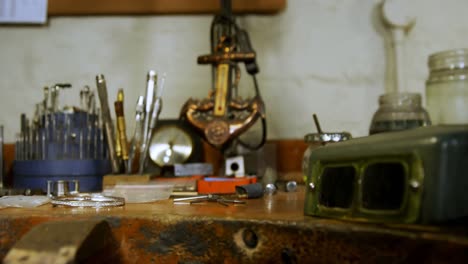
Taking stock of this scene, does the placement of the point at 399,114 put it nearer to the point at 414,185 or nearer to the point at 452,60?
the point at 452,60

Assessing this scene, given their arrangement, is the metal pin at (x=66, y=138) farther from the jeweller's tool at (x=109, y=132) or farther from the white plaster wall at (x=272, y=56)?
the white plaster wall at (x=272, y=56)

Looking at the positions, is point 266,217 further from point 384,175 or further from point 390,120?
point 390,120

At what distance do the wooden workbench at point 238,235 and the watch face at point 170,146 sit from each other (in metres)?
0.37

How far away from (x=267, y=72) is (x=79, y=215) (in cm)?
70

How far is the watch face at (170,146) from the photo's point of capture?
0.95m

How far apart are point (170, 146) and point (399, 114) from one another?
474mm

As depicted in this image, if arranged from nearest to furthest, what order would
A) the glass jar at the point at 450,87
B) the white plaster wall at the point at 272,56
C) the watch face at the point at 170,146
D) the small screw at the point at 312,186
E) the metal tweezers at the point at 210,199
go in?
the small screw at the point at 312,186 < the metal tweezers at the point at 210,199 < the glass jar at the point at 450,87 < the watch face at the point at 170,146 < the white plaster wall at the point at 272,56

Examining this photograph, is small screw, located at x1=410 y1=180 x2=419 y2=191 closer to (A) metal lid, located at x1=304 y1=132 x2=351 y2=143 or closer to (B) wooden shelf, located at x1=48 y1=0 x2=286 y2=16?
(A) metal lid, located at x1=304 y1=132 x2=351 y2=143

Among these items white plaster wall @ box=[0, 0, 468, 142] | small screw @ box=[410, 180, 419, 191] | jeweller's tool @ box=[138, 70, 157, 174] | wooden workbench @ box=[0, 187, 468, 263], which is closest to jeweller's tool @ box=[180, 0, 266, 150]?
jeweller's tool @ box=[138, 70, 157, 174]

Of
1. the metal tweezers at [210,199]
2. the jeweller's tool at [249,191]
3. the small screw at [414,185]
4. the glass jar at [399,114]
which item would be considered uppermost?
the glass jar at [399,114]

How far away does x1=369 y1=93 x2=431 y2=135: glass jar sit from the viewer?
0.83 meters

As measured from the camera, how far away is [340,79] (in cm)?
111

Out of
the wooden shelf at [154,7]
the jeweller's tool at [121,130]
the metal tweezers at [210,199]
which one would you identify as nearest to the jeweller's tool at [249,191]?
the metal tweezers at [210,199]

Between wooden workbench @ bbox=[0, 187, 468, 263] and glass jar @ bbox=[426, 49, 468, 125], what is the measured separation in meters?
0.41
